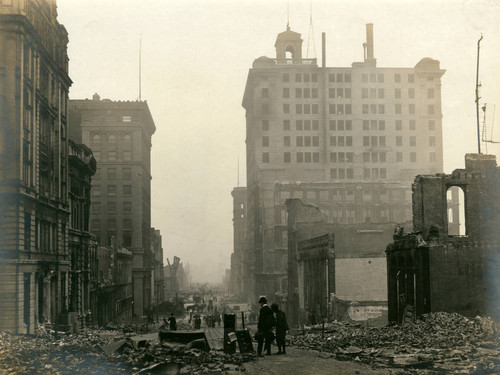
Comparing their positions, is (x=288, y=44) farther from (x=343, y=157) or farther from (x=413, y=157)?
(x=413, y=157)

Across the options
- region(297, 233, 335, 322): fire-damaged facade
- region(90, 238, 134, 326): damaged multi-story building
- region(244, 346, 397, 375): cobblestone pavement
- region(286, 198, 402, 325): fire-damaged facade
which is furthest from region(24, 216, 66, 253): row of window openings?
region(286, 198, 402, 325): fire-damaged facade

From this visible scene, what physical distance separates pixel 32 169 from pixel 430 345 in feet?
75.4

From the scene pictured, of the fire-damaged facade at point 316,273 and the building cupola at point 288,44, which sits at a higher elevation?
the building cupola at point 288,44

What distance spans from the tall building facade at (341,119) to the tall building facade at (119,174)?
71.0ft

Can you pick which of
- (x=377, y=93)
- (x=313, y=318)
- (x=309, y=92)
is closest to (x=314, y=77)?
(x=309, y=92)

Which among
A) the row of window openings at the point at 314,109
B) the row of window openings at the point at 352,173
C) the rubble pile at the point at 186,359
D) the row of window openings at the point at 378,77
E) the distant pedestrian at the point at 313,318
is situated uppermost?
the row of window openings at the point at 378,77

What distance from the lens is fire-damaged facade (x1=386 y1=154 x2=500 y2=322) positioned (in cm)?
2944

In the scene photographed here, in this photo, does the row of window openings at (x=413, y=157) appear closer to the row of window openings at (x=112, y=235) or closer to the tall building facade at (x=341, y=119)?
the tall building facade at (x=341, y=119)

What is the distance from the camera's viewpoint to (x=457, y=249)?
29812 mm

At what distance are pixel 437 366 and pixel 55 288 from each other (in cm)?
2778

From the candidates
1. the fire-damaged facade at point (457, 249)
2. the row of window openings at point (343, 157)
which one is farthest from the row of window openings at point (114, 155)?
the fire-damaged facade at point (457, 249)

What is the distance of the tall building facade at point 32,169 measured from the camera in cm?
2975

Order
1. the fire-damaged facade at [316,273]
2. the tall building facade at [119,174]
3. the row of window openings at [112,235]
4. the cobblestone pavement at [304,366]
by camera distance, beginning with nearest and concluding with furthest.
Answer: the cobblestone pavement at [304,366] → the fire-damaged facade at [316,273] → the row of window openings at [112,235] → the tall building facade at [119,174]

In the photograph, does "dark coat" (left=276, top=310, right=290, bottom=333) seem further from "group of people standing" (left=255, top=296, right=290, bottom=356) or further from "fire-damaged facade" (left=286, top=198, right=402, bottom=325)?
"fire-damaged facade" (left=286, top=198, right=402, bottom=325)
